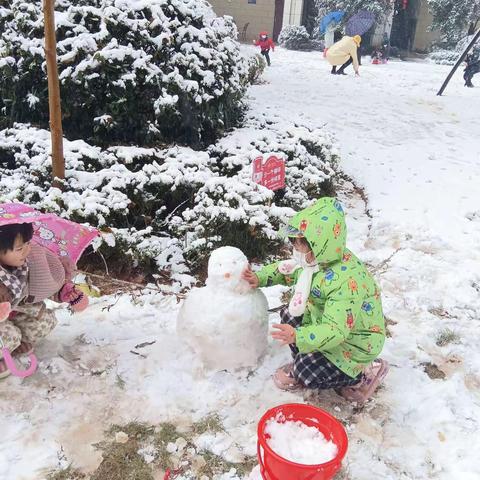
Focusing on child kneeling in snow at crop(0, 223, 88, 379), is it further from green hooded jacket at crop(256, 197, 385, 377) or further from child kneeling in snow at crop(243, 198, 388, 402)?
green hooded jacket at crop(256, 197, 385, 377)

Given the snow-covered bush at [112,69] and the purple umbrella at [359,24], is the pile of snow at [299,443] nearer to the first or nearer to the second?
the snow-covered bush at [112,69]

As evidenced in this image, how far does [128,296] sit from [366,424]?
1699 millimetres

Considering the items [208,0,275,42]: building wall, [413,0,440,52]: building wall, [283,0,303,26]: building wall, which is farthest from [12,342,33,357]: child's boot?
[413,0,440,52]: building wall

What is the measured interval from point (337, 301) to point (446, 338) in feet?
4.05

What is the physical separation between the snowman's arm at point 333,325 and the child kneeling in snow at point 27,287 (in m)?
1.19

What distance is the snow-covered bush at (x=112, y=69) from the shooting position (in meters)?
4.09

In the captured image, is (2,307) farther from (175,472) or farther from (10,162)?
(10,162)

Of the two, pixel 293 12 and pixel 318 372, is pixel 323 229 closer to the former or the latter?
pixel 318 372

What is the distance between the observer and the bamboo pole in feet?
9.84

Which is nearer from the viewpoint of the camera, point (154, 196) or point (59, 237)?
point (59, 237)

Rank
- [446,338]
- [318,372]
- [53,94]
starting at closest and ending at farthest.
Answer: [318,372], [446,338], [53,94]

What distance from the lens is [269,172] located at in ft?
13.3

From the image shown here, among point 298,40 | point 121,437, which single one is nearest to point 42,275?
point 121,437

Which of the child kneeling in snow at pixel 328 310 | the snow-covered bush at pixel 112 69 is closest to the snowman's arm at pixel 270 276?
the child kneeling in snow at pixel 328 310
